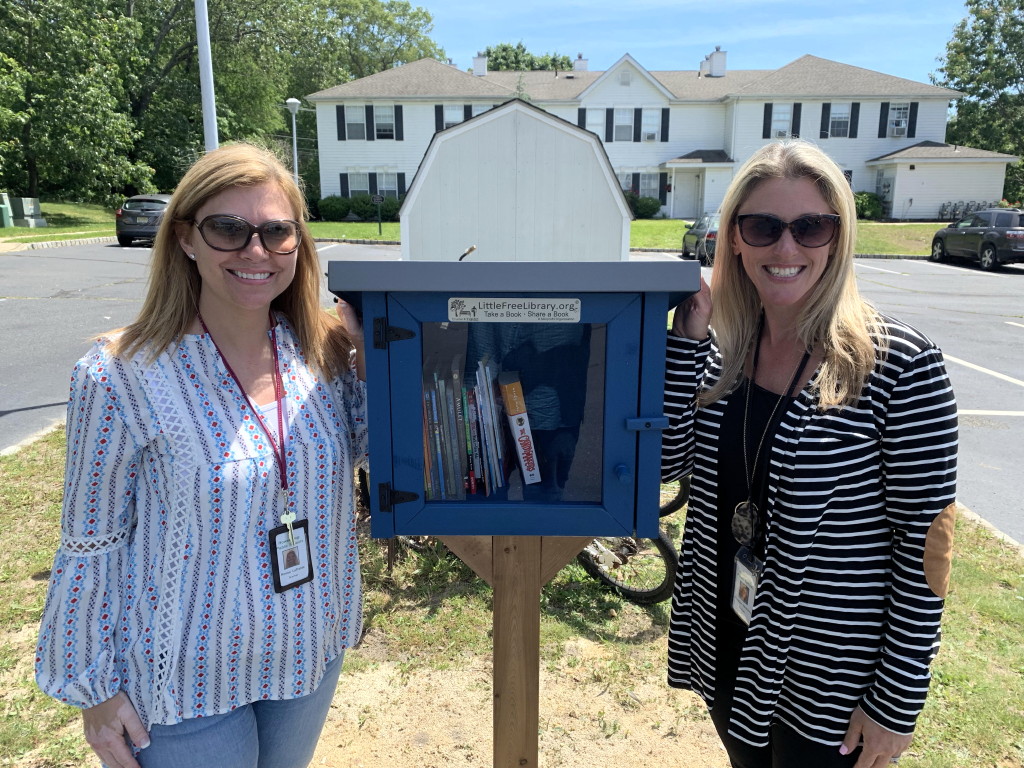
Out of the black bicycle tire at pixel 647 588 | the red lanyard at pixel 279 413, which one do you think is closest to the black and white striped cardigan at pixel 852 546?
the red lanyard at pixel 279 413

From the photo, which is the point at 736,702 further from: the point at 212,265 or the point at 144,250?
the point at 144,250

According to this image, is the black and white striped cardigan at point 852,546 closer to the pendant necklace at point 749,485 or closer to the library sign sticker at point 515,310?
the pendant necklace at point 749,485

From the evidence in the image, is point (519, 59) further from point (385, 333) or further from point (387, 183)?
point (385, 333)

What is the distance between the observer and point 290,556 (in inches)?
55.0

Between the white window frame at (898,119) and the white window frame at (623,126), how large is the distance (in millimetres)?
10640

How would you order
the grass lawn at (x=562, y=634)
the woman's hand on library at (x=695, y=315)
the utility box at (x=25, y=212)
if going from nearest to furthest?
1. the woman's hand on library at (x=695, y=315)
2. the grass lawn at (x=562, y=634)
3. the utility box at (x=25, y=212)

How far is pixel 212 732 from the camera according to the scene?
139 cm

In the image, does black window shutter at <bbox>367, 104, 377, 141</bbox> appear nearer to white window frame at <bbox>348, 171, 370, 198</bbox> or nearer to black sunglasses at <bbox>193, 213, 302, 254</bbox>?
white window frame at <bbox>348, 171, 370, 198</bbox>

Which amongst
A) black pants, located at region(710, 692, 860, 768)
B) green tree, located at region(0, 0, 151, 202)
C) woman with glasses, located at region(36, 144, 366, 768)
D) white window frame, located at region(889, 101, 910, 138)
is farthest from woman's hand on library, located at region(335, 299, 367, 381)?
white window frame, located at region(889, 101, 910, 138)

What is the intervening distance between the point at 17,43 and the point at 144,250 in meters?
11.3

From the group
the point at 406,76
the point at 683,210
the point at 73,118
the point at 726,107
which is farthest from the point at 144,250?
the point at 726,107

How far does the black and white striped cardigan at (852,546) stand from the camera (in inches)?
52.1

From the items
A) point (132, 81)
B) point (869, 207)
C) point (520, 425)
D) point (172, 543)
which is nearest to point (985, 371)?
point (520, 425)

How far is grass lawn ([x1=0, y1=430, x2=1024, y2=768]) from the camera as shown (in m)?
2.48
